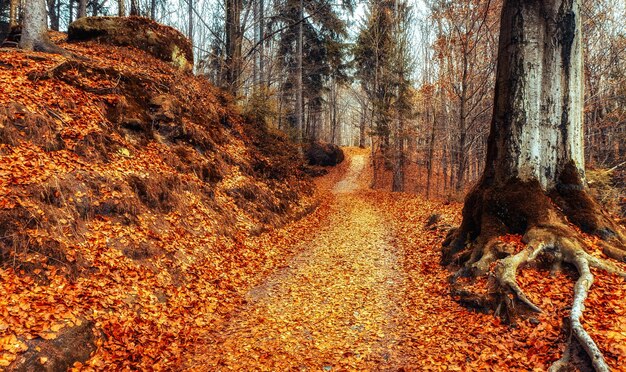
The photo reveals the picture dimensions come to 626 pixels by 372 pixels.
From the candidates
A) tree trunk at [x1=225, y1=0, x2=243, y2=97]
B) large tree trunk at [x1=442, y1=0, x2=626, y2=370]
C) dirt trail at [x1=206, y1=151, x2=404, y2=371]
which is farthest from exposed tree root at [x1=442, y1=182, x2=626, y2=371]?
tree trunk at [x1=225, y1=0, x2=243, y2=97]

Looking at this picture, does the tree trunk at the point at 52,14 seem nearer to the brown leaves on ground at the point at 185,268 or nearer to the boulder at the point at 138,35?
the boulder at the point at 138,35

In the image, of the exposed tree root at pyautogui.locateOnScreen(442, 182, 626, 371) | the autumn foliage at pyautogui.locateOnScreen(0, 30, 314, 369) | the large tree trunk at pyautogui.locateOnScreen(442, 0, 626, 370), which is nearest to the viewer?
the autumn foliage at pyautogui.locateOnScreen(0, 30, 314, 369)

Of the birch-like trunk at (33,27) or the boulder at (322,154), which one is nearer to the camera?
the birch-like trunk at (33,27)

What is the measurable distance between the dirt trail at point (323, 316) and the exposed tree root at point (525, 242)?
1.59 m

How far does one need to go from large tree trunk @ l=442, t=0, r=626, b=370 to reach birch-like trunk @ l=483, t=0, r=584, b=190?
2 cm

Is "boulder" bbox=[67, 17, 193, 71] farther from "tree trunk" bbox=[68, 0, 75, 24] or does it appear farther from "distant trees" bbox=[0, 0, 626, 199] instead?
"tree trunk" bbox=[68, 0, 75, 24]

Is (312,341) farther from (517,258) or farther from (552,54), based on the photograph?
(552,54)

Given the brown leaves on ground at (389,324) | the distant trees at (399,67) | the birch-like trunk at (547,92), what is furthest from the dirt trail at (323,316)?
the distant trees at (399,67)

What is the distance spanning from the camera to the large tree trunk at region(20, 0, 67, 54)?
30.6 feet

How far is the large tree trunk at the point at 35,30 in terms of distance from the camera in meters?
9.32

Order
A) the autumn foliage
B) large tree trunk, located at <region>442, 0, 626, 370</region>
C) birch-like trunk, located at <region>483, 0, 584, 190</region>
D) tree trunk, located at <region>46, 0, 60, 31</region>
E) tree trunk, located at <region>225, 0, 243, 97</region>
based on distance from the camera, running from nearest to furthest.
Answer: the autumn foliage → large tree trunk, located at <region>442, 0, 626, 370</region> → birch-like trunk, located at <region>483, 0, 584, 190</region> → tree trunk, located at <region>225, 0, 243, 97</region> → tree trunk, located at <region>46, 0, 60, 31</region>

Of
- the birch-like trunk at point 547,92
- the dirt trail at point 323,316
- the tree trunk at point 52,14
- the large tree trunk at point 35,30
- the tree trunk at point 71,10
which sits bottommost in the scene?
the dirt trail at point 323,316

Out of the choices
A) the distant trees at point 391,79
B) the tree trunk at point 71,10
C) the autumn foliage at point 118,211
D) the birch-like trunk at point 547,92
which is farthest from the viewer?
the tree trunk at point 71,10

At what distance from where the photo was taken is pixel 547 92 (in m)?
5.96
